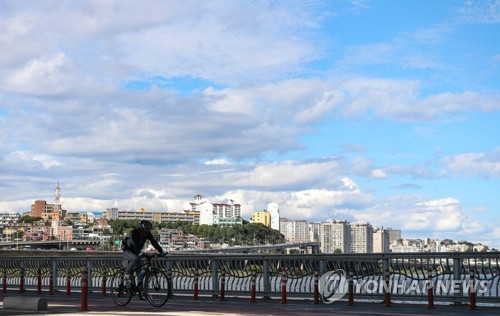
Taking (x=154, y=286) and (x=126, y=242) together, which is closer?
(x=154, y=286)

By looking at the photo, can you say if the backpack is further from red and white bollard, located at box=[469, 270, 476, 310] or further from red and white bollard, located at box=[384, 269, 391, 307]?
red and white bollard, located at box=[469, 270, 476, 310]

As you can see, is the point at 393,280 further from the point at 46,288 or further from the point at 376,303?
the point at 46,288

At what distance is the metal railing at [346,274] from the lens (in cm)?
2477

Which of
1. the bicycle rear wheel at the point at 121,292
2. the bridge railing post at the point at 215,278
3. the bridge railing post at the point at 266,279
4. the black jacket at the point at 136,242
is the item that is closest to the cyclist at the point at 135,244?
the black jacket at the point at 136,242

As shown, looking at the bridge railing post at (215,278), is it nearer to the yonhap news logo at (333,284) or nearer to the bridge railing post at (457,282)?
the yonhap news logo at (333,284)

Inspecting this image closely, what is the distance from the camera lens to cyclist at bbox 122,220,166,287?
21094 millimetres

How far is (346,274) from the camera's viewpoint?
2780 cm

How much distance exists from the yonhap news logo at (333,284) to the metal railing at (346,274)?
3.8 inches

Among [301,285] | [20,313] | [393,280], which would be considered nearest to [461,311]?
Answer: [393,280]

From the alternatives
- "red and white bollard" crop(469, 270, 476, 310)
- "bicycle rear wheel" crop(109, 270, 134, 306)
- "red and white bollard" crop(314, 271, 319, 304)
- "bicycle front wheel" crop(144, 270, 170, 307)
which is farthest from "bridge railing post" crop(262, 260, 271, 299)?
"red and white bollard" crop(469, 270, 476, 310)

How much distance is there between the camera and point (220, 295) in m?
28.4

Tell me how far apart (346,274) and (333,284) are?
1.85ft

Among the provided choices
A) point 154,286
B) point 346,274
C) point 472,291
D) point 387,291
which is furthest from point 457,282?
point 154,286

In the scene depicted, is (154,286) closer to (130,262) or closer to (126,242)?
(130,262)
